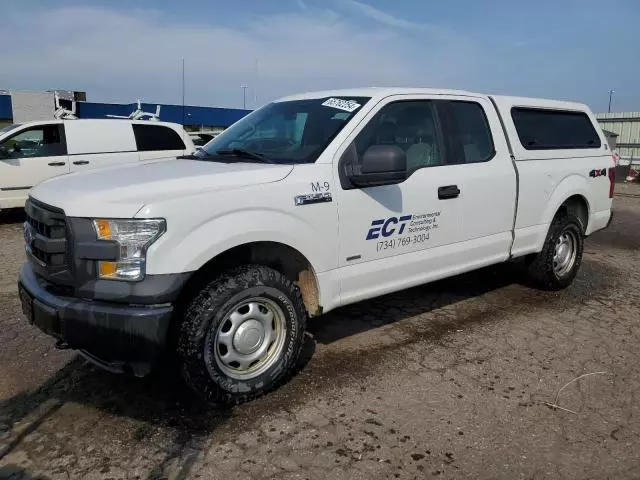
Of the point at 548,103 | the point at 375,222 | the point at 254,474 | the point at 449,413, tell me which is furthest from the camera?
the point at 548,103

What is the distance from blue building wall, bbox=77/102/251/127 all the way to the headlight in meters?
26.3

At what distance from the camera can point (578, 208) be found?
229 inches

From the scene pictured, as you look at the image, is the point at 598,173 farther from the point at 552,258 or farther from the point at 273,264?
the point at 273,264

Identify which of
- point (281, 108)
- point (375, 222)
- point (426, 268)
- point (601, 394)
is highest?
point (281, 108)

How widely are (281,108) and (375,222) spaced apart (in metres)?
1.39

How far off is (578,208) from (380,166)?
3.34 m

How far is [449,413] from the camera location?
3.21 metres

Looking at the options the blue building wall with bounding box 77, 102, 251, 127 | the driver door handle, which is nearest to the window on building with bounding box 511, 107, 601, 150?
the driver door handle

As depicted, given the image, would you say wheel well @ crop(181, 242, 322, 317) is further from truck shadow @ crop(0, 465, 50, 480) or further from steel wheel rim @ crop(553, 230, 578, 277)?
steel wheel rim @ crop(553, 230, 578, 277)

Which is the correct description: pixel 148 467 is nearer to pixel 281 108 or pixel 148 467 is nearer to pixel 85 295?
pixel 85 295

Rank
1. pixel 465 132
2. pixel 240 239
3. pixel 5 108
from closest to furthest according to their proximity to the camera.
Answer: pixel 240 239 → pixel 465 132 → pixel 5 108

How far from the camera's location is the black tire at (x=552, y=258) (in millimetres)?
5398

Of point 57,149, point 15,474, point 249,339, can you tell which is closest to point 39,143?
point 57,149

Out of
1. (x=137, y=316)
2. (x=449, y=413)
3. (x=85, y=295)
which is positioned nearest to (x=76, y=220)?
(x=85, y=295)
